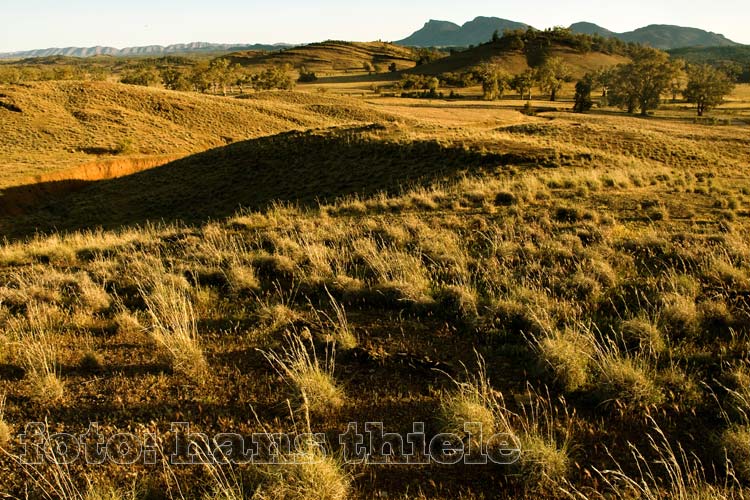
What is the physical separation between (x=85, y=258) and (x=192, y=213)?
43.0ft

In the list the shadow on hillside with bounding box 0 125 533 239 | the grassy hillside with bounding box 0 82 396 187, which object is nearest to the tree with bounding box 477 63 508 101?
the grassy hillside with bounding box 0 82 396 187

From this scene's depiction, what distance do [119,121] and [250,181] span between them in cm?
2721

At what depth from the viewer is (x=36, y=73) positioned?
95688 millimetres

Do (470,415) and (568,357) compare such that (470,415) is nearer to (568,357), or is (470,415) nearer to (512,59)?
(568,357)

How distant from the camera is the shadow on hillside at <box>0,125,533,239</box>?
67.7 feet

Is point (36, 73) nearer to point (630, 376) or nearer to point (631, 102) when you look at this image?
point (631, 102)

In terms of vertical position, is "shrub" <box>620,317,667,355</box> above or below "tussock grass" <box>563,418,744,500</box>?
above

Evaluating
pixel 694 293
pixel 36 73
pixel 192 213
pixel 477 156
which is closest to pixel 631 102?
pixel 477 156

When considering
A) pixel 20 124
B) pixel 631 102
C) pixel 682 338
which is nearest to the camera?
pixel 682 338

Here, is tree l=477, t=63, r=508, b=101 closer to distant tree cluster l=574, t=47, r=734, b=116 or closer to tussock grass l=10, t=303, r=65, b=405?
distant tree cluster l=574, t=47, r=734, b=116

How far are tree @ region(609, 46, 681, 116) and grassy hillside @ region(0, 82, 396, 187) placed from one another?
149 ft

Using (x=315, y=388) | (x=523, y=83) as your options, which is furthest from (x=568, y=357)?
(x=523, y=83)

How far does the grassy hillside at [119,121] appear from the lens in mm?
35406

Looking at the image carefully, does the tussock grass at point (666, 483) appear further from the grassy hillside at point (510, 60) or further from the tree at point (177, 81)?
the grassy hillside at point (510, 60)
